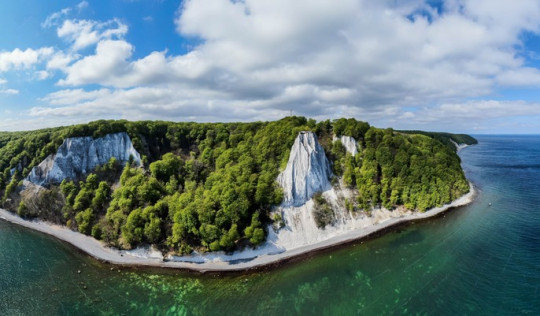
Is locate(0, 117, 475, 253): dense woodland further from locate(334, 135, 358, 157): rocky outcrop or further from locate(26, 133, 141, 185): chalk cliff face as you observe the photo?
locate(26, 133, 141, 185): chalk cliff face

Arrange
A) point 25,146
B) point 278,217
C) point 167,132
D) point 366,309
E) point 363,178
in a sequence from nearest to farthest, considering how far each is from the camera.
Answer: point 366,309, point 278,217, point 363,178, point 25,146, point 167,132

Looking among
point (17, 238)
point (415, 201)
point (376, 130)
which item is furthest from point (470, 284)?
point (17, 238)

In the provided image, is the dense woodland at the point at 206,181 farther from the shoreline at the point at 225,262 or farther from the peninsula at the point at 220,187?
the shoreline at the point at 225,262

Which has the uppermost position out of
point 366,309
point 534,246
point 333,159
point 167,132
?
point 167,132

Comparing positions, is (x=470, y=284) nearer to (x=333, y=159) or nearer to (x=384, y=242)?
(x=384, y=242)

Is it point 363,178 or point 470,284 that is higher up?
point 363,178

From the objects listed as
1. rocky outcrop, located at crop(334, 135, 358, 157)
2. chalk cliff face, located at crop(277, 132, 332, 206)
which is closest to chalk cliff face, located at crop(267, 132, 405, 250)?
chalk cliff face, located at crop(277, 132, 332, 206)

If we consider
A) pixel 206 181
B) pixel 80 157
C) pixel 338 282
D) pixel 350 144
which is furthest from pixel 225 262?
pixel 80 157

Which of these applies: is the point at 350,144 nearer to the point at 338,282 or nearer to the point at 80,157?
the point at 338,282
